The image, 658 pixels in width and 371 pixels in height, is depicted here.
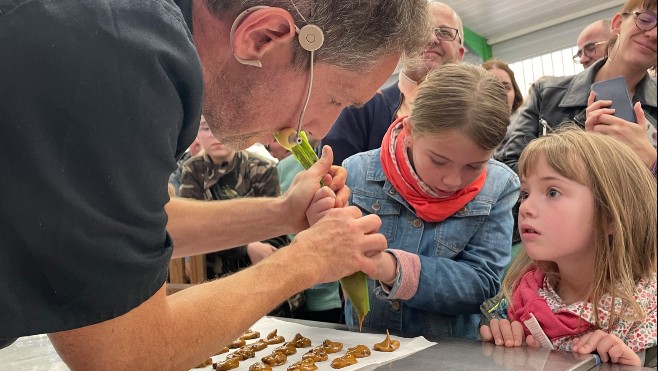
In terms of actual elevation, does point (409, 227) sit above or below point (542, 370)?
above

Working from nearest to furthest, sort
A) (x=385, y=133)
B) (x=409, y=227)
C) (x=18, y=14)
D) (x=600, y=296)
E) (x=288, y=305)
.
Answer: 1. (x=18, y=14)
2. (x=600, y=296)
3. (x=409, y=227)
4. (x=385, y=133)
5. (x=288, y=305)

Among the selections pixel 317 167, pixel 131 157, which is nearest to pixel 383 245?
pixel 317 167

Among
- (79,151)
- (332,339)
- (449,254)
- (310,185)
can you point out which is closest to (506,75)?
(449,254)

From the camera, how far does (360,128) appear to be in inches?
62.0

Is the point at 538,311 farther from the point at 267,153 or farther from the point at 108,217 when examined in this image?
the point at 267,153

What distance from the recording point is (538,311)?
1128 mm

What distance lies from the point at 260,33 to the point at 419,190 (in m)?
0.62

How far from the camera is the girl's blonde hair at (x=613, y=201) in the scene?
1.12m

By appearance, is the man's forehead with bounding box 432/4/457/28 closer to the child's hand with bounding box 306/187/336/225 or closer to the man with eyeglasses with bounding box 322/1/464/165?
the man with eyeglasses with bounding box 322/1/464/165

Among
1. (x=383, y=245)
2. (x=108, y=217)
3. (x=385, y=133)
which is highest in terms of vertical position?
(x=385, y=133)

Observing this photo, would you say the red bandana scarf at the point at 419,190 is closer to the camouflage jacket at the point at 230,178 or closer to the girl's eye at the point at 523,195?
the girl's eye at the point at 523,195

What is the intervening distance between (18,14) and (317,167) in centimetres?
74

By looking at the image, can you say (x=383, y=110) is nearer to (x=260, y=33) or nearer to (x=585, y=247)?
(x=585, y=247)

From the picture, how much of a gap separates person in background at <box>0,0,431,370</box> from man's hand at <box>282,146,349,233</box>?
1.21 feet
